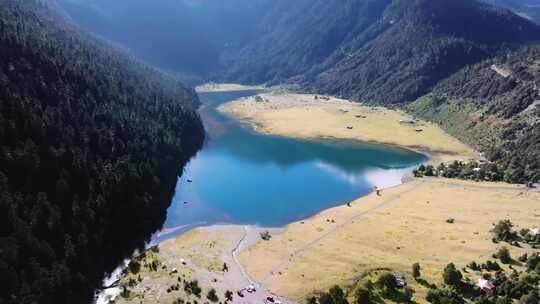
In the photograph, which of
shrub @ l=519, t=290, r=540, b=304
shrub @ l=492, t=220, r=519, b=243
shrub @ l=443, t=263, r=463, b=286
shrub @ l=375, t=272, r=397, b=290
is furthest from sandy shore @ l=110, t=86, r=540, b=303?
shrub @ l=519, t=290, r=540, b=304

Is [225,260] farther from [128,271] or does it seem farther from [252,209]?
[252,209]

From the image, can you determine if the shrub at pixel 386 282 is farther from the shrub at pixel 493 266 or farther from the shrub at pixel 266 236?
the shrub at pixel 266 236

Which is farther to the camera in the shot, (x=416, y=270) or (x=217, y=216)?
(x=217, y=216)

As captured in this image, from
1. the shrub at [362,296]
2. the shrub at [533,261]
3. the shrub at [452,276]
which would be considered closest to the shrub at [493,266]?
the shrub at [533,261]

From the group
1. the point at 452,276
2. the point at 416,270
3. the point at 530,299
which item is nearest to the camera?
the point at 530,299

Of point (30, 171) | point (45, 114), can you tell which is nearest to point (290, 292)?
point (30, 171)

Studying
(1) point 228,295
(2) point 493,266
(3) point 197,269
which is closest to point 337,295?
(1) point 228,295

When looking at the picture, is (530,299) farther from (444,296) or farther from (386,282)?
(386,282)
